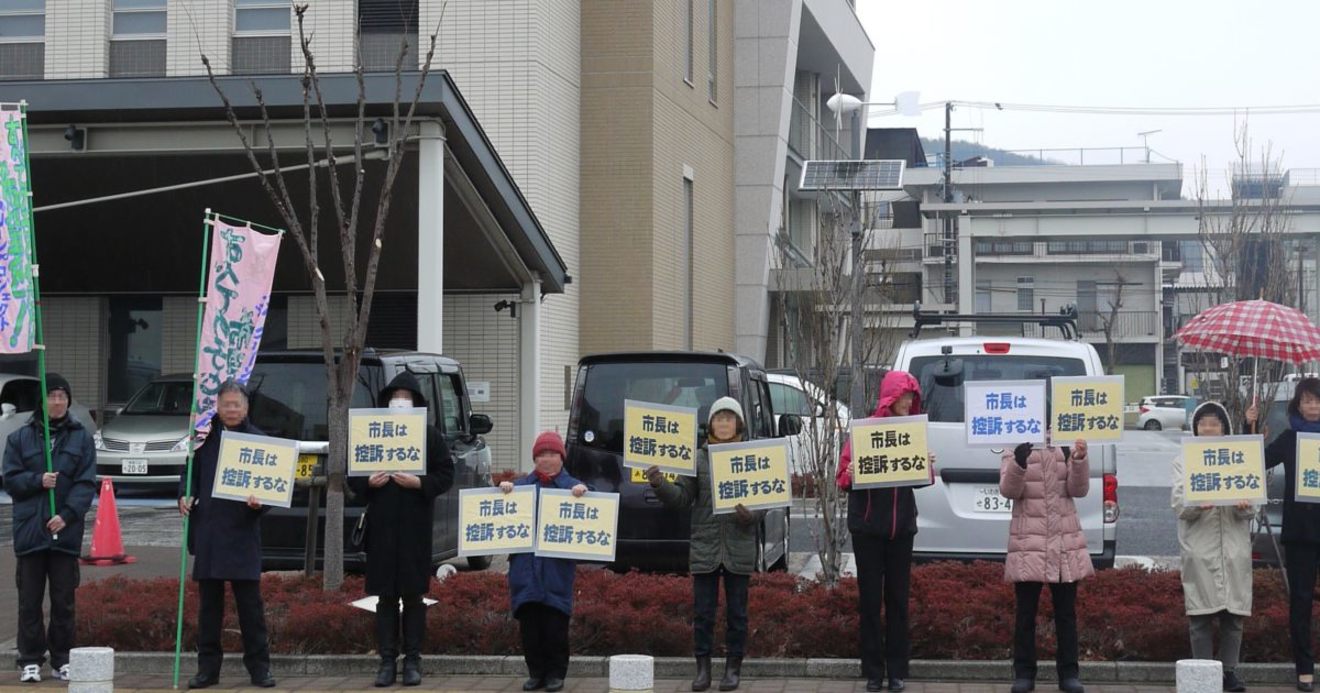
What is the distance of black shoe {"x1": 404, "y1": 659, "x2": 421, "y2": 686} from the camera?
8.87 meters

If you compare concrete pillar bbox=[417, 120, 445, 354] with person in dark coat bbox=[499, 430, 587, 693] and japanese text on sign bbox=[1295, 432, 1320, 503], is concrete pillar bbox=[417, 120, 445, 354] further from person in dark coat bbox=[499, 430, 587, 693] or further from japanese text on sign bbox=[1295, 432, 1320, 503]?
japanese text on sign bbox=[1295, 432, 1320, 503]

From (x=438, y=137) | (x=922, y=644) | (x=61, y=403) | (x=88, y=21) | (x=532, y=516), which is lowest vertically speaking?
(x=922, y=644)

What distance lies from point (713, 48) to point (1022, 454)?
76.3 ft

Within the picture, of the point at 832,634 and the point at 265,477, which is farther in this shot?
the point at 832,634

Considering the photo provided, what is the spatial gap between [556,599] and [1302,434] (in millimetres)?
4345

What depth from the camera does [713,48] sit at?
101ft

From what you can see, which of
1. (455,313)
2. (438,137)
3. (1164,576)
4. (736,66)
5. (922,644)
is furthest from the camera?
(736,66)

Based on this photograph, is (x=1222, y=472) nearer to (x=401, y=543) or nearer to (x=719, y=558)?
(x=719, y=558)

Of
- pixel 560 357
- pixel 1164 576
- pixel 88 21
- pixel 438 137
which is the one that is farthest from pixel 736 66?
pixel 1164 576

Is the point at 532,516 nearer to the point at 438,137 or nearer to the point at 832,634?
the point at 832,634

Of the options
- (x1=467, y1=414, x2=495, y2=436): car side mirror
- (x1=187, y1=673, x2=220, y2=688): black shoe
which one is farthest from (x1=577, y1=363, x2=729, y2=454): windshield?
(x1=187, y1=673, x2=220, y2=688): black shoe

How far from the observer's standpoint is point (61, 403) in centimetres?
909

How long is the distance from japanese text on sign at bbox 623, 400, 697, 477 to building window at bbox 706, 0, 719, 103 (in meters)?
22.1

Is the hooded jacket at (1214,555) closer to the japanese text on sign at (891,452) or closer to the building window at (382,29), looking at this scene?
the japanese text on sign at (891,452)
